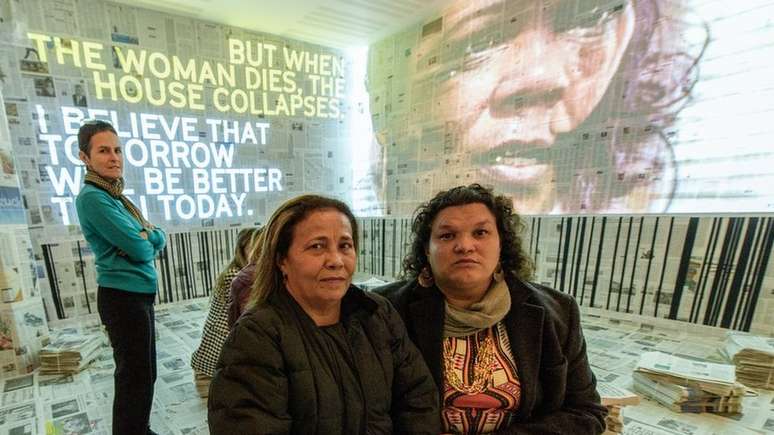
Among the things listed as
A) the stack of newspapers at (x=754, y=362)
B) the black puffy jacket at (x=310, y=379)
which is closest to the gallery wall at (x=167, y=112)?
the black puffy jacket at (x=310, y=379)

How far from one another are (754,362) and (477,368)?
4.52 feet

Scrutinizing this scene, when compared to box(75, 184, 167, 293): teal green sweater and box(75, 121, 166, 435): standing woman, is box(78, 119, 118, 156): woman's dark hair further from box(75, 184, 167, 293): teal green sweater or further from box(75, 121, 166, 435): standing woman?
box(75, 184, 167, 293): teal green sweater

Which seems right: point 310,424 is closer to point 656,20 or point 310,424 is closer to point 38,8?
point 656,20

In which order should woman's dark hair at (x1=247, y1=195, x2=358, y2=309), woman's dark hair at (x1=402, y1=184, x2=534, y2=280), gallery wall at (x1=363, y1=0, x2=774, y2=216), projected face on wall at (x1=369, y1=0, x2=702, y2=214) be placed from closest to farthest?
woman's dark hair at (x1=247, y1=195, x2=358, y2=309)
woman's dark hair at (x1=402, y1=184, x2=534, y2=280)
gallery wall at (x1=363, y1=0, x2=774, y2=216)
projected face on wall at (x1=369, y1=0, x2=702, y2=214)

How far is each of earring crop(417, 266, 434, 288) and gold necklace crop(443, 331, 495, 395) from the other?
0.18 metres

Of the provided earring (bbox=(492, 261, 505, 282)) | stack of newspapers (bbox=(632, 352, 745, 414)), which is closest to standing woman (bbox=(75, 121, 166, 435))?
earring (bbox=(492, 261, 505, 282))

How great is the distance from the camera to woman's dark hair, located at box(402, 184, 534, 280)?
1.04 m

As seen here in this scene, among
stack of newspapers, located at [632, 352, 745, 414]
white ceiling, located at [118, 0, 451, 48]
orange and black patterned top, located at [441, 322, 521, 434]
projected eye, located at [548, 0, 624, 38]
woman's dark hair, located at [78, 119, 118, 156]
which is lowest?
stack of newspapers, located at [632, 352, 745, 414]

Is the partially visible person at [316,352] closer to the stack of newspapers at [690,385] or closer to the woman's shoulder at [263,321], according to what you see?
the woman's shoulder at [263,321]

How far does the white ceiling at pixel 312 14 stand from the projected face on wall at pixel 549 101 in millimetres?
210

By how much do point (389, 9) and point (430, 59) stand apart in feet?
1.54

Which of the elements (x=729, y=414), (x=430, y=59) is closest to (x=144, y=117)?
(x=430, y=59)

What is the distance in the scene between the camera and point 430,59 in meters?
2.74

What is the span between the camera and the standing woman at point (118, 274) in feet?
4.08
